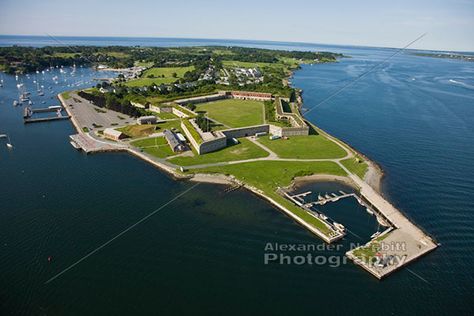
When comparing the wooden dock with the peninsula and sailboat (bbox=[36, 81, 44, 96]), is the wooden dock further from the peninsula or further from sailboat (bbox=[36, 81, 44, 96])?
sailboat (bbox=[36, 81, 44, 96])

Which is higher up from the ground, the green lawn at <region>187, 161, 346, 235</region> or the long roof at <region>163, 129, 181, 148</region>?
the long roof at <region>163, 129, 181, 148</region>

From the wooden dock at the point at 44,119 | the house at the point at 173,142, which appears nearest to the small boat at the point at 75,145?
the house at the point at 173,142

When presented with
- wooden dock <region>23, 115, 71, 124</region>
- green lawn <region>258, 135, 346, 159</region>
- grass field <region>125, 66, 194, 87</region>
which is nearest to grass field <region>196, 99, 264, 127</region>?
green lawn <region>258, 135, 346, 159</region>

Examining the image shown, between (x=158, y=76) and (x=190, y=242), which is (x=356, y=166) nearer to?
(x=190, y=242)

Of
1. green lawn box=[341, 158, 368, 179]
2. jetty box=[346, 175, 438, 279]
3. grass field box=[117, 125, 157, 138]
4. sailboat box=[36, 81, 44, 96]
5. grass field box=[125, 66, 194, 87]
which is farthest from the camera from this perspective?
grass field box=[125, 66, 194, 87]

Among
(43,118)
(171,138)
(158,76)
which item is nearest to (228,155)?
(171,138)

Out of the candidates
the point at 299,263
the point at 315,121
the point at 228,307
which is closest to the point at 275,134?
the point at 315,121
